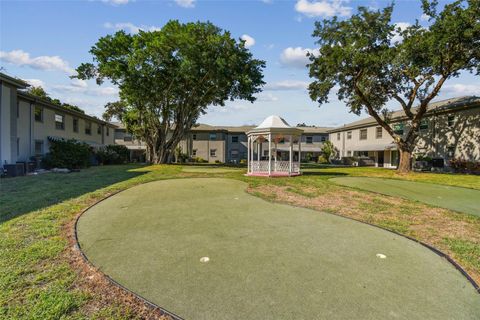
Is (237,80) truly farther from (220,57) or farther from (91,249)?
(91,249)

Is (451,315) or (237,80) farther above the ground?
(237,80)

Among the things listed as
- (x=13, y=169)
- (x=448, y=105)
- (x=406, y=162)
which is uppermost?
(x=448, y=105)

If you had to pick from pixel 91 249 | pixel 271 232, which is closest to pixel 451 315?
pixel 271 232

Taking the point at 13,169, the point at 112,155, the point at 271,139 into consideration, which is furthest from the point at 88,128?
the point at 271,139

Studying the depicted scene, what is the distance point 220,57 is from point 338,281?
64.9ft

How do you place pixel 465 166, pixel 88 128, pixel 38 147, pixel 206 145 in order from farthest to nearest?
1. pixel 206 145
2. pixel 88 128
3. pixel 465 166
4. pixel 38 147

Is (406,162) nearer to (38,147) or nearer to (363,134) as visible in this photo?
(363,134)

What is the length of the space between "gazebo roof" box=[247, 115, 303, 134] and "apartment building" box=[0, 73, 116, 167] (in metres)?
14.0

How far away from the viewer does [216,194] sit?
930 cm

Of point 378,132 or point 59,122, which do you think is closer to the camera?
point 59,122

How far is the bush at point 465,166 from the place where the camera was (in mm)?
18970

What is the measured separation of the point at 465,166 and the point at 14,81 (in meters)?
30.7

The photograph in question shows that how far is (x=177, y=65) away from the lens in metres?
21.0

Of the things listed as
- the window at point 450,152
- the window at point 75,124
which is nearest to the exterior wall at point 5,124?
the window at point 75,124
